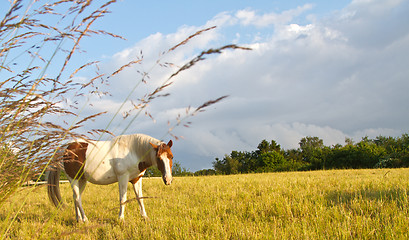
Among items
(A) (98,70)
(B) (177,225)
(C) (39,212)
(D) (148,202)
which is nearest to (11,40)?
(A) (98,70)

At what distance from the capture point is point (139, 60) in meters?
3.06

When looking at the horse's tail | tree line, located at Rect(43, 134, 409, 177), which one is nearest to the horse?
the horse's tail

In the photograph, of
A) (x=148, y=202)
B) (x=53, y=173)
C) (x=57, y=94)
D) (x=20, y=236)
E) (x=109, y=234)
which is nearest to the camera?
(x=57, y=94)

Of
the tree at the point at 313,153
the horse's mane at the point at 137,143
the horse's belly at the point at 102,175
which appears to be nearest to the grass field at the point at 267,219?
the horse's belly at the point at 102,175

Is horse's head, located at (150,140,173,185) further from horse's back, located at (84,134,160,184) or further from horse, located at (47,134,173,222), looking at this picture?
horse's back, located at (84,134,160,184)

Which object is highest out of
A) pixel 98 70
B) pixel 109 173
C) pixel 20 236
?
pixel 98 70

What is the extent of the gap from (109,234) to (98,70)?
8.50ft

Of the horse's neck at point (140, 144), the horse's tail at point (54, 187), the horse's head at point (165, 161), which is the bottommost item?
the horse's tail at point (54, 187)

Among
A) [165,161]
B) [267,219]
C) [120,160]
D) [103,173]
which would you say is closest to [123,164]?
[120,160]

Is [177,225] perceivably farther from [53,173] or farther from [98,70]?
[53,173]

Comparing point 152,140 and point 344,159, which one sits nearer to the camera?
point 152,140

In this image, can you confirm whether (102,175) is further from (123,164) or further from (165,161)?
(165,161)

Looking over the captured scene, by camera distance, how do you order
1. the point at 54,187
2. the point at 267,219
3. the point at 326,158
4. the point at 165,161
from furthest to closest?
1. the point at 326,158
2. the point at 54,187
3. the point at 165,161
4. the point at 267,219

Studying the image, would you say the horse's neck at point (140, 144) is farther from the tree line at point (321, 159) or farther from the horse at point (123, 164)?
the tree line at point (321, 159)
